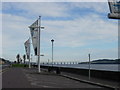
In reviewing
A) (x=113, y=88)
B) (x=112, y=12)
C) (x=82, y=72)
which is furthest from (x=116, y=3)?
(x=82, y=72)

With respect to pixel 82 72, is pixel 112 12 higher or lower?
higher

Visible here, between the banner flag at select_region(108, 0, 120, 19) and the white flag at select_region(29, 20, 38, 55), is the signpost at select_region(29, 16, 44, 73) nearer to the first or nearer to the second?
the white flag at select_region(29, 20, 38, 55)

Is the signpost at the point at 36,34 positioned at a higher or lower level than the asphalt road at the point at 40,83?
higher

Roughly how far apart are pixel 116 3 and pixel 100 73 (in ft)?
46.8

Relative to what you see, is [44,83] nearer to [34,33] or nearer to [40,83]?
[40,83]

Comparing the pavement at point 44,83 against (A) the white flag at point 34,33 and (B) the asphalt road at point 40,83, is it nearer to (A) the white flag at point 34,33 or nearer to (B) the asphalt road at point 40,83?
(B) the asphalt road at point 40,83

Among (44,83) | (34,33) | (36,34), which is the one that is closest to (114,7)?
(44,83)

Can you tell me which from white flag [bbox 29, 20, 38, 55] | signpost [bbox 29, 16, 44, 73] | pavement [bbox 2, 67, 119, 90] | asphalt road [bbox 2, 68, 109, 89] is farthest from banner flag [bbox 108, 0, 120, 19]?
white flag [bbox 29, 20, 38, 55]

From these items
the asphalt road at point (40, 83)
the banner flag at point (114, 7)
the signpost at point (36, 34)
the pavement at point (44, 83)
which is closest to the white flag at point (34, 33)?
the signpost at point (36, 34)

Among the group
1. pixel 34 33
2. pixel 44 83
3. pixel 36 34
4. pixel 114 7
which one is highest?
pixel 34 33

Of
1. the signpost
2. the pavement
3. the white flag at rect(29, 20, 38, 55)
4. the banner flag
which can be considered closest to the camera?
the banner flag

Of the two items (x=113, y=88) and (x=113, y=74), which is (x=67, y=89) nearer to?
(x=113, y=88)

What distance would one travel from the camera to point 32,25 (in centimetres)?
4534

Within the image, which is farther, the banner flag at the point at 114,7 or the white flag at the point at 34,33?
the white flag at the point at 34,33
